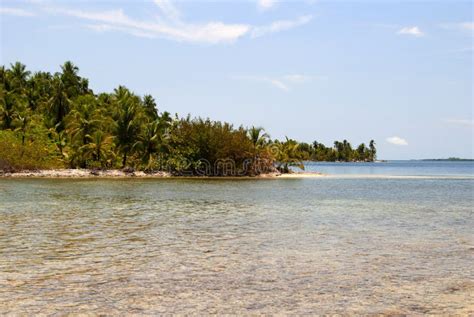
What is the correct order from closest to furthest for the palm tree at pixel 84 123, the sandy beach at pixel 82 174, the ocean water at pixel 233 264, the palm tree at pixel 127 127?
the ocean water at pixel 233 264
the sandy beach at pixel 82 174
the palm tree at pixel 127 127
the palm tree at pixel 84 123

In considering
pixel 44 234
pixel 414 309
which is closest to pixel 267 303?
pixel 414 309

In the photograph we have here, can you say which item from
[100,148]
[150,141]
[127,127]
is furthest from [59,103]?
[150,141]

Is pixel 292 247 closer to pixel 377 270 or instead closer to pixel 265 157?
pixel 377 270

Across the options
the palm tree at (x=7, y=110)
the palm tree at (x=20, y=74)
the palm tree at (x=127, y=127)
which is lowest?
the palm tree at (x=127, y=127)

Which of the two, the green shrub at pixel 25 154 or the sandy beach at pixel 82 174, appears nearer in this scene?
the sandy beach at pixel 82 174

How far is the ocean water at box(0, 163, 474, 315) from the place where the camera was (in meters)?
6.71

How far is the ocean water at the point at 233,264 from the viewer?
671cm

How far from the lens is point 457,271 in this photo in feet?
29.3

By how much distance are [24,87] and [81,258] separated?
3208 inches

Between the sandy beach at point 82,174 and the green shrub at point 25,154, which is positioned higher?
the green shrub at point 25,154

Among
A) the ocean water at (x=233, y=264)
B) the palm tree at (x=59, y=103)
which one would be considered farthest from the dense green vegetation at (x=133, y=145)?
the ocean water at (x=233, y=264)

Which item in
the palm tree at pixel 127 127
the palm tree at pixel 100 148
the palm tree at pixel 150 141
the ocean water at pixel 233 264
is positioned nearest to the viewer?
the ocean water at pixel 233 264

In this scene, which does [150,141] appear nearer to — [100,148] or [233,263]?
[100,148]

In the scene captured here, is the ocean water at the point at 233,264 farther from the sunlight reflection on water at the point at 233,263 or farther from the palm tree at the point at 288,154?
the palm tree at the point at 288,154
